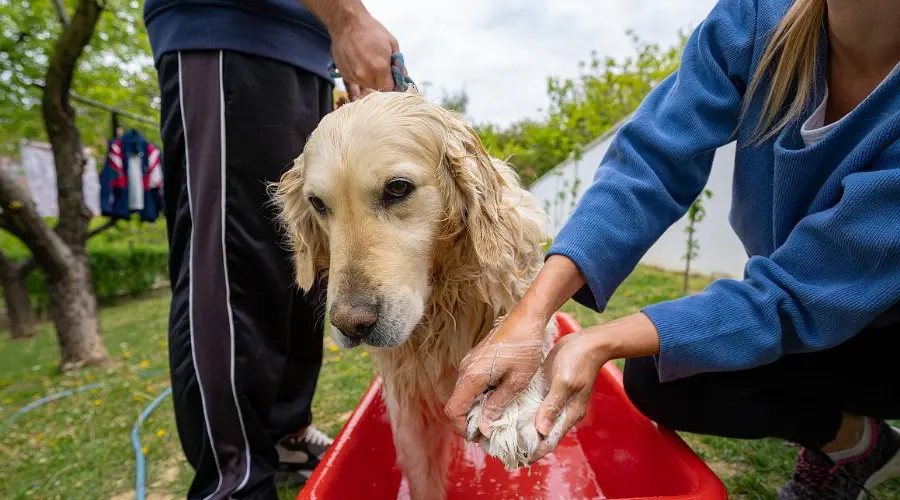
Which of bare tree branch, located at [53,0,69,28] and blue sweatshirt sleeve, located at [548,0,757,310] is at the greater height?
bare tree branch, located at [53,0,69,28]

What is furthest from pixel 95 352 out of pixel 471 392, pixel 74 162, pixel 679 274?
pixel 679 274

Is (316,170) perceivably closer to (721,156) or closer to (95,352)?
(95,352)

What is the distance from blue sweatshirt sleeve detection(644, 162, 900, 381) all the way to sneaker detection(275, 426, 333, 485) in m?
1.79

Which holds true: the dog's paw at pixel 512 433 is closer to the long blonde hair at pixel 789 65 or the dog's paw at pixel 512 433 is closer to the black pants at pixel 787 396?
the black pants at pixel 787 396

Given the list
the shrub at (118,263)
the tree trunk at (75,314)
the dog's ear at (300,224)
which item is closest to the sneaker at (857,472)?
the dog's ear at (300,224)

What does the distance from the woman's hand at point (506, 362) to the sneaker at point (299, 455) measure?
5.10 ft

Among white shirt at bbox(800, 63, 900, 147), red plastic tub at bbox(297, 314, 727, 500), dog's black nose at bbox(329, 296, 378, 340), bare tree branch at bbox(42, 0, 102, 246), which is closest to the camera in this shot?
dog's black nose at bbox(329, 296, 378, 340)

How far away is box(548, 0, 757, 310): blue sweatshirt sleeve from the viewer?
1.48 metres

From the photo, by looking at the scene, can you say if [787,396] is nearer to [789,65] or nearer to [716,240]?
[789,65]

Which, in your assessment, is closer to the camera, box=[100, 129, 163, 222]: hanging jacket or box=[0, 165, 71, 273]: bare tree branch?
box=[0, 165, 71, 273]: bare tree branch

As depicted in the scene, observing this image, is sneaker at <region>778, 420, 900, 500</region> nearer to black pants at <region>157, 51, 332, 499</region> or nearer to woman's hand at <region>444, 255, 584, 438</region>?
woman's hand at <region>444, 255, 584, 438</region>

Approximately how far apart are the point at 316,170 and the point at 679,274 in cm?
728

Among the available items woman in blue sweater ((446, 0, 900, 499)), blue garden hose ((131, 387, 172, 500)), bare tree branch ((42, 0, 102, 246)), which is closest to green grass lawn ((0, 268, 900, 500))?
blue garden hose ((131, 387, 172, 500))

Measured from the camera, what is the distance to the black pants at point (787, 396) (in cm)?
165
